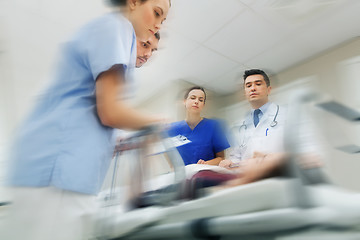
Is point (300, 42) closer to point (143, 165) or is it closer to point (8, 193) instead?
point (143, 165)

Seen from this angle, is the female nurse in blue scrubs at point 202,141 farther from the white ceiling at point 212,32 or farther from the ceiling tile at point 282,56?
the ceiling tile at point 282,56

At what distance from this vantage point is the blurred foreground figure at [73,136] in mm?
610

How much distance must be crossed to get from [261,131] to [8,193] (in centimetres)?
179

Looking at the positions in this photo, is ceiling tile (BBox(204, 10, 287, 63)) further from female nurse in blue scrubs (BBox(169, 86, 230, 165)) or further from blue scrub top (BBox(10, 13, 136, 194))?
blue scrub top (BBox(10, 13, 136, 194))

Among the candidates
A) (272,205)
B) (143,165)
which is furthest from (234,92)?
(272,205)

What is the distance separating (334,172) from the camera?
2984mm

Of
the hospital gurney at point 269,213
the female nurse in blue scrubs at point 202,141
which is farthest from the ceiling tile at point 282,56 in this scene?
the hospital gurney at point 269,213

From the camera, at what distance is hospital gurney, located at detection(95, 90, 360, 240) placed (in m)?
0.56

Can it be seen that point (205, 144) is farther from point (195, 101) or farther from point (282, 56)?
point (282, 56)

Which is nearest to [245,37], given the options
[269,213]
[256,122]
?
[256,122]

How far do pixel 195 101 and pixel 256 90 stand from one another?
65 cm

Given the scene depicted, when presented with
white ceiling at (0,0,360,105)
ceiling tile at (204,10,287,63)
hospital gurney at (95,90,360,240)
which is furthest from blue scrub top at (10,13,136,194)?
ceiling tile at (204,10,287,63)

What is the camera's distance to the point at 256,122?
2.10m

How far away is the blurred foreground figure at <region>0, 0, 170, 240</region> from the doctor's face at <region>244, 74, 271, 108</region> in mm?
1680
